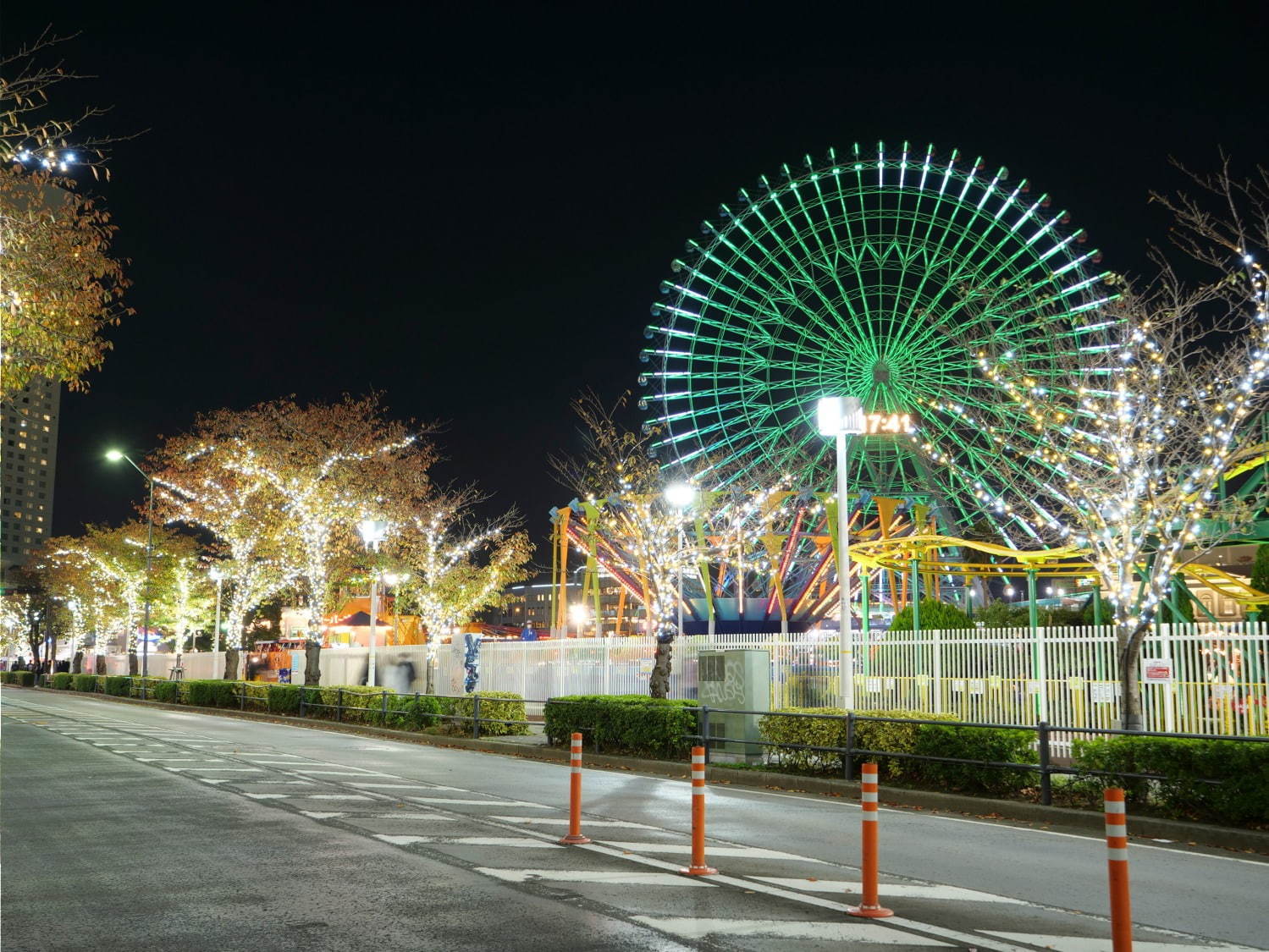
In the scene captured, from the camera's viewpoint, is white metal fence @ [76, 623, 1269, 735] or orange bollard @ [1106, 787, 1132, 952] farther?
white metal fence @ [76, 623, 1269, 735]

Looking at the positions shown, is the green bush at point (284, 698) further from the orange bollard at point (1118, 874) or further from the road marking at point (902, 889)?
the orange bollard at point (1118, 874)

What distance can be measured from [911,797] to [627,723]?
673 cm

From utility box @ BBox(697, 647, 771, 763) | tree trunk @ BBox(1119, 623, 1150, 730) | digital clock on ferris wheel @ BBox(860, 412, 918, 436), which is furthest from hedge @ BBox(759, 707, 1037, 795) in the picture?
digital clock on ferris wheel @ BBox(860, 412, 918, 436)

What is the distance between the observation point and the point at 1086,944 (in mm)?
7125

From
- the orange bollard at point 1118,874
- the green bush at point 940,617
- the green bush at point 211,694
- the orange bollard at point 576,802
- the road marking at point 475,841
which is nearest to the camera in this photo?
the orange bollard at point 1118,874

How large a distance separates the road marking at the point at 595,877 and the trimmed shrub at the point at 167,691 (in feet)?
131

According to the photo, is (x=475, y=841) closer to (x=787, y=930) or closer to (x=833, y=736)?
(x=787, y=930)

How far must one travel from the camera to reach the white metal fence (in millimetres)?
17297

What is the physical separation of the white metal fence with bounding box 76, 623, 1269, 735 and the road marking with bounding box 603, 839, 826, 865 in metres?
8.70

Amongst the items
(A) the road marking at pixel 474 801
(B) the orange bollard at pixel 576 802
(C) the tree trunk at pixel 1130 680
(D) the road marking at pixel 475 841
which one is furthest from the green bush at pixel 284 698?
(B) the orange bollard at pixel 576 802

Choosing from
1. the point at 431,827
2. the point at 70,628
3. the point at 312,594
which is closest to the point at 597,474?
the point at 312,594

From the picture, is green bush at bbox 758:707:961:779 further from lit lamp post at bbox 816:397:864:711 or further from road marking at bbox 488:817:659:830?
road marking at bbox 488:817:659:830

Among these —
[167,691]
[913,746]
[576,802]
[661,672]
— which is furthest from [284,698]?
[576,802]

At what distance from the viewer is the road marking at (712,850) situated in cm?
1030
